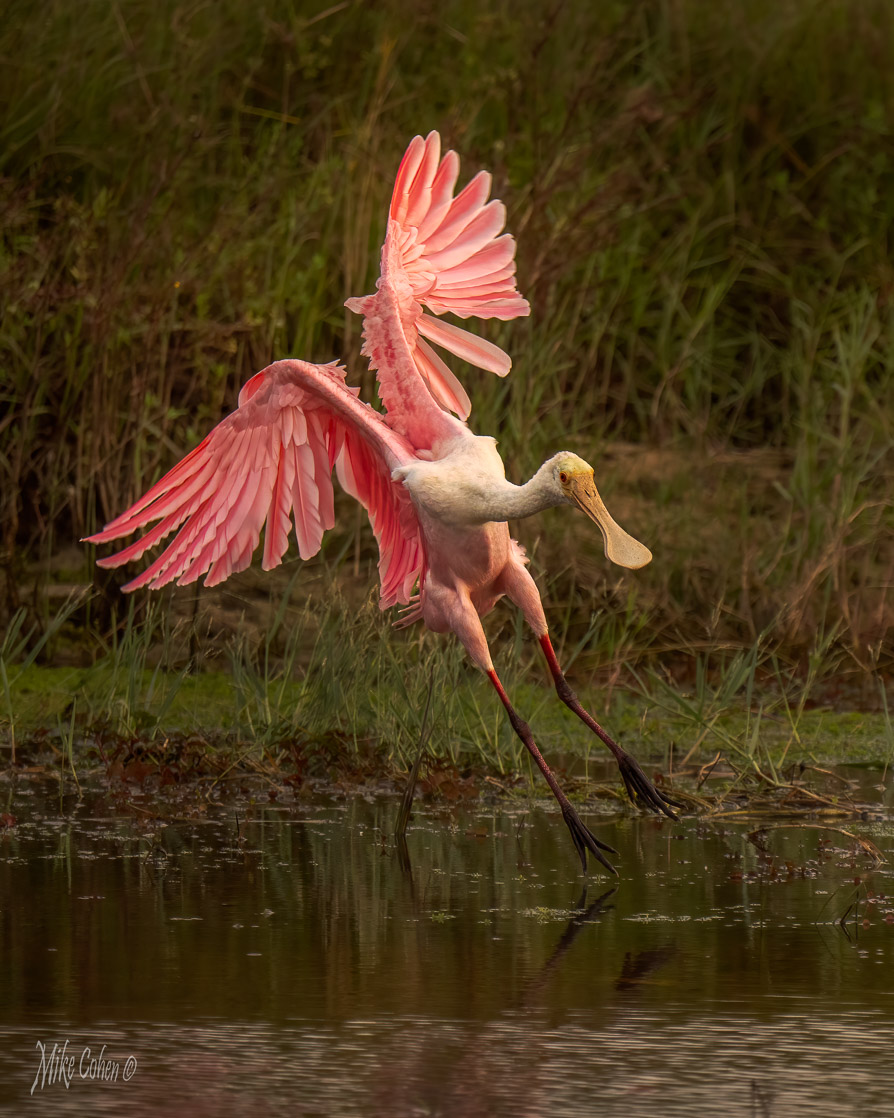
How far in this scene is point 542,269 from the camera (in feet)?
31.2

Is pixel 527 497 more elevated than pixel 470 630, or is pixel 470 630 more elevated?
pixel 527 497

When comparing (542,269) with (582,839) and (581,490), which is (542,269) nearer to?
(581,490)

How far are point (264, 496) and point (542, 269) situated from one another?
2911 millimetres

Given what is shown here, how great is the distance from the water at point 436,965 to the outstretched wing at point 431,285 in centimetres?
131

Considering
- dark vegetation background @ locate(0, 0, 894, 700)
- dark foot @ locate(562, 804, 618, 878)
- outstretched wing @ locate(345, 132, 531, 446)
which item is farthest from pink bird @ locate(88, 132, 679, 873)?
dark vegetation background @ locate(0, 0, 894, 700)

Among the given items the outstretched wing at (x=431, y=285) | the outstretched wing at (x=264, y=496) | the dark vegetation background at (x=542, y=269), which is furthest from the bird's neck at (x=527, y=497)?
the dark vegetation background at (x=542, y=269)

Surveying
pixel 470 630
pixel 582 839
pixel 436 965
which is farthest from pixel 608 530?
pixel 436 965

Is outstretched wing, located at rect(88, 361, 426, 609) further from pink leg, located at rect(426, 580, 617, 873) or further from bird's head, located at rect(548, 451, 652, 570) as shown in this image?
bird's head, located at rect(548, 451, 652, 570)

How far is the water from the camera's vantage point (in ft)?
12.1

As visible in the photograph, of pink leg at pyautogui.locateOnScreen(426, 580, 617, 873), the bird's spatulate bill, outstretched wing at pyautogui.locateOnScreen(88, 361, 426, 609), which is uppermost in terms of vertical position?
outstretched wing at pyautogui.locateOnScreen(88, 361, 426, 609)

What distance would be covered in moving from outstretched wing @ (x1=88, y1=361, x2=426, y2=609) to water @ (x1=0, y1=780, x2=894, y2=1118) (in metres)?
0.86

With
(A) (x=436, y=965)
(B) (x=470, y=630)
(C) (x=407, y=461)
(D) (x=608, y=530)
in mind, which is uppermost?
(C) (x=407, y=461)

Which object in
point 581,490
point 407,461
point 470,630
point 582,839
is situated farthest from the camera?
point 407,461

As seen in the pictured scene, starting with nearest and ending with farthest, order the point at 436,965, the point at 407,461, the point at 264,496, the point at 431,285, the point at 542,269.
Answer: the point at 436,965 < the point at 407,461 < the point at 431,285 < the point at 264,496 < the point at 542,269
